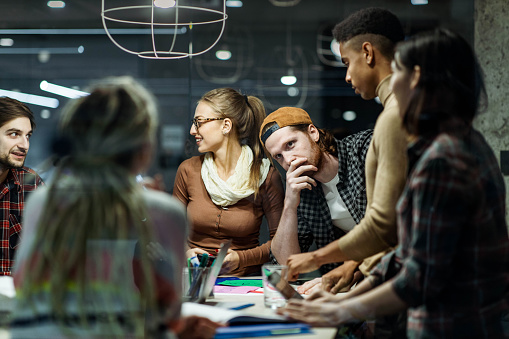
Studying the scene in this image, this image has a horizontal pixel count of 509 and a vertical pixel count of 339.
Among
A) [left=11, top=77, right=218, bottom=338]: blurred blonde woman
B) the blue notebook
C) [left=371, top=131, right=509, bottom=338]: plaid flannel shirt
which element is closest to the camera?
[left=11, top=77, right=218, bottom=338]: blurred blonde woman

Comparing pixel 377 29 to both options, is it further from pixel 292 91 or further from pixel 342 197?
pixel 292 91

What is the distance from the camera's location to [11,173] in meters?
2.64

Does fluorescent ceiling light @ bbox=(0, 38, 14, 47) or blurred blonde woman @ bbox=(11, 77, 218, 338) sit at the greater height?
fluorescent ceiling light @ bbox=(0, 38, 14, 47)

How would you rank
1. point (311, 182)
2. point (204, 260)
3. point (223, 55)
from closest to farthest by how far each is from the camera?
1. point (204, 260)
2. point (311, 182)
3. point (223, 55)

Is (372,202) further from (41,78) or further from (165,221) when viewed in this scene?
(41,78)

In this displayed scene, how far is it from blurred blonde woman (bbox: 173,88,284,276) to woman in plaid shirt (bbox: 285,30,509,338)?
142cm

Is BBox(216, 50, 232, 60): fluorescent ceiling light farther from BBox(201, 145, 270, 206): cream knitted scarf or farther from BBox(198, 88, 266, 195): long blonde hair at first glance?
BBox(201, 145, 270, 206): cream knitted scarf

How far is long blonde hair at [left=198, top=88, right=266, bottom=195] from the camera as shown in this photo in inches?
116

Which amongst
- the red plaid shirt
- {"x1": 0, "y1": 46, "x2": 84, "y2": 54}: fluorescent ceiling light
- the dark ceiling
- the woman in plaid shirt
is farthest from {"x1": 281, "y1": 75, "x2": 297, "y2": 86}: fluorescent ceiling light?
the woman in plaid shirt

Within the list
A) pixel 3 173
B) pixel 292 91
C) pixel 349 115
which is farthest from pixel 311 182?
pixel 3 173

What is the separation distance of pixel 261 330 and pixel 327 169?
106cm

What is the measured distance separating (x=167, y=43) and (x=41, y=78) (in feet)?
2.41

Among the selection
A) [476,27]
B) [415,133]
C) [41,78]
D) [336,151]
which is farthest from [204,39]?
[415,133]

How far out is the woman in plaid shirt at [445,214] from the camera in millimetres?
1249
